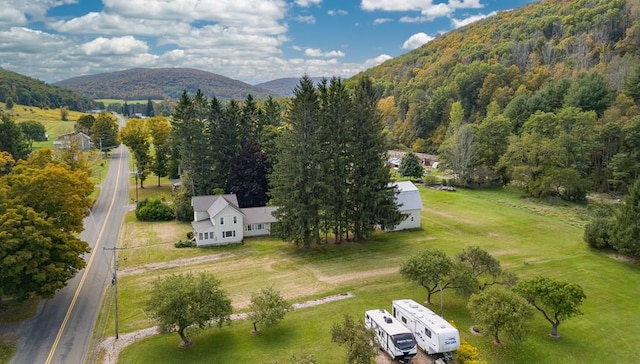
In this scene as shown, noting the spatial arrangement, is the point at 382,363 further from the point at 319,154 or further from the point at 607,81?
the point at 607,81

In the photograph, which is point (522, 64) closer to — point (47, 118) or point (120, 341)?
point (120, 341)

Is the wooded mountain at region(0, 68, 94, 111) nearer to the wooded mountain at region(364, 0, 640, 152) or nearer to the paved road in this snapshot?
the wooded mountain at region(364, 0, 640, 152)

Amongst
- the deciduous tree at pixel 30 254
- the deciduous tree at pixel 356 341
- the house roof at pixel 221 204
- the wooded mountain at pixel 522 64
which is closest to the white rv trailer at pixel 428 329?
the deciduous tree at pixel 356 341

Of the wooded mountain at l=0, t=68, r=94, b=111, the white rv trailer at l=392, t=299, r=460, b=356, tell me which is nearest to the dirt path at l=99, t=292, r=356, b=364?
the white rv trailer at l=392, t=299, r=460, b=356

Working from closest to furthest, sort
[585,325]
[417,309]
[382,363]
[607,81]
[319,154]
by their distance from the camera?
[382,363] → [417,309] → [585,325] → [319,154] → [607,81]

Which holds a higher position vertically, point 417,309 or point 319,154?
point 319,154

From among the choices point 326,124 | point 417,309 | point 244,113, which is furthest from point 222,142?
point 417,309
